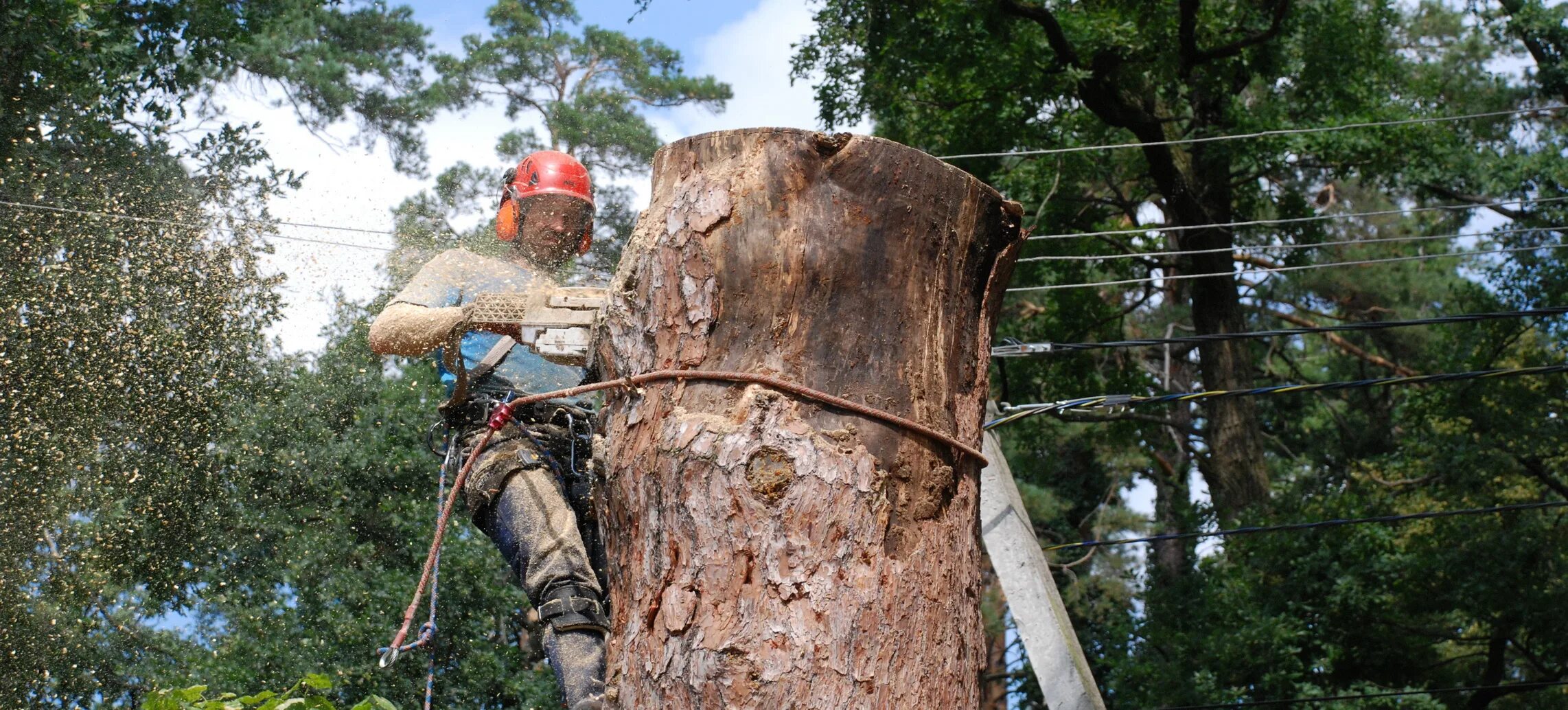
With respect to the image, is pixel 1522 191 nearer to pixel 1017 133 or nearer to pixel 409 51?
pixel 1017 133

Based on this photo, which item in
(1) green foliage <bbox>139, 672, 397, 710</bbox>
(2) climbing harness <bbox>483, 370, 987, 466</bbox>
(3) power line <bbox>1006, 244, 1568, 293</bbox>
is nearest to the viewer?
(2) climbing harness <bbox>483, 370, 987, 466</bbox>

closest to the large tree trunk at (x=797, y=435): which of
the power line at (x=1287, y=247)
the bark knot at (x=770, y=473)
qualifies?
the bark knot at (x=770, y=473)

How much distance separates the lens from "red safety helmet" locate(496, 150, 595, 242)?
5145 millimetres

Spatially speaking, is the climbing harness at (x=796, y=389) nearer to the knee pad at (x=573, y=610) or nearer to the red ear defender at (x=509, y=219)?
the knee pad at (x=573, y=610)

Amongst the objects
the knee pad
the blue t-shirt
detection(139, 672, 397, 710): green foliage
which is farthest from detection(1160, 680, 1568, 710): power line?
detection(139, 672, 397, 710): green foliage

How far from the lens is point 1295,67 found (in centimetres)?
1493

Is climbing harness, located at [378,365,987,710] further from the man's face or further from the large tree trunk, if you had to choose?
the man's face

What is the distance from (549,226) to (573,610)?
158 cm

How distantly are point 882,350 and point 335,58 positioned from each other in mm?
15381

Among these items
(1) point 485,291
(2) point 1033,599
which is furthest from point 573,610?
(2) point 1033,599

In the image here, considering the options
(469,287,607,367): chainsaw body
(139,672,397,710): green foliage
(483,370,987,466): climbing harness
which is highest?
(469,287,607,367): chainsaw body

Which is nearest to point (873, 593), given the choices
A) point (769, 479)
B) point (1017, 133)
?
point (769, 479)

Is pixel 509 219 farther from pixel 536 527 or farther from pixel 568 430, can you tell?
pixel 536 527

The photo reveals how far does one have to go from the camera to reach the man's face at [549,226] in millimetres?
5152
